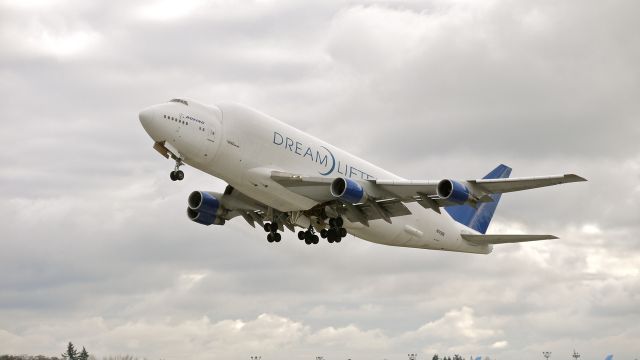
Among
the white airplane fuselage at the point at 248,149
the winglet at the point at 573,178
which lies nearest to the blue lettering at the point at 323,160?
the white airplane fuselage at the point at 248,149

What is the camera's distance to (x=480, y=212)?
65.2 meters

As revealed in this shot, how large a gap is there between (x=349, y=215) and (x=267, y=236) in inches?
229

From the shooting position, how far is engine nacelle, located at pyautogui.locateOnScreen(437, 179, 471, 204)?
153 feet

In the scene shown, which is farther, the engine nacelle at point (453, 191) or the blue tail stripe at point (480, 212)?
the blue tail stripe at point (480, 212)

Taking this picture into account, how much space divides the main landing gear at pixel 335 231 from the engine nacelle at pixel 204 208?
727 cm

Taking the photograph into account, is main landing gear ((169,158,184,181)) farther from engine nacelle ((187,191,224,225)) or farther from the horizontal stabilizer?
the horizontal stabilizer

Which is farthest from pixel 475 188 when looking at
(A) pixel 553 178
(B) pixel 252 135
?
(B) pixel 252 135

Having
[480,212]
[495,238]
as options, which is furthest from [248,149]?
[480,212]

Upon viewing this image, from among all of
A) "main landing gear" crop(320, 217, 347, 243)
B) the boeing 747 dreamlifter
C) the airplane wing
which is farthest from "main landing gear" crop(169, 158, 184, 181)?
"main landing gear" crop(320, 217, 347, 243)

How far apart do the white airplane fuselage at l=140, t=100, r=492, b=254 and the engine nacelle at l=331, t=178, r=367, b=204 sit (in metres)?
2.31

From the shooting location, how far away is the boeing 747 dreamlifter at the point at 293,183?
1825 inches

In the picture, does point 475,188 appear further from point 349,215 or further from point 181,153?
point 181,153

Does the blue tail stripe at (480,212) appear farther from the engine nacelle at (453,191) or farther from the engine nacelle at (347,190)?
the engine nacelle at (347,190)

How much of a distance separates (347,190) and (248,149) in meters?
5.48
